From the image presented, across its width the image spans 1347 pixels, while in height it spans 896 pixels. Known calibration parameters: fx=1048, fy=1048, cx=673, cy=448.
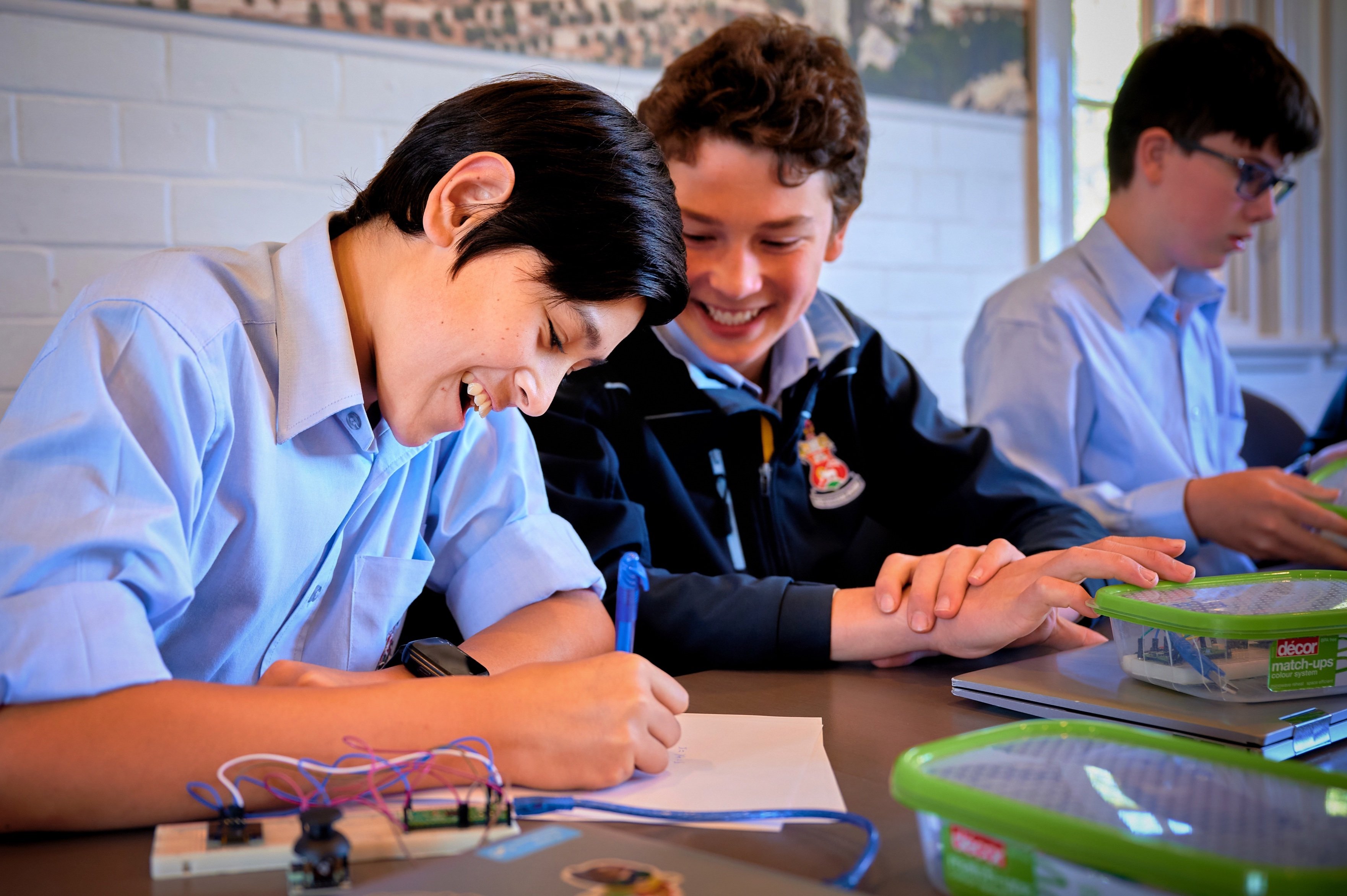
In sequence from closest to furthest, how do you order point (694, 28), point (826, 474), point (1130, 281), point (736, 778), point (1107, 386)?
point (736, 778), point (826, 474), point (1107, 386), point (1130, 281), point (694, 28)

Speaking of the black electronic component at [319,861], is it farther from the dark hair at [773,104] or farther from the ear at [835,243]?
the ear at [835,243]

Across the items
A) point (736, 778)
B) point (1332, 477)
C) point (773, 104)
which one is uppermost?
point (773, 104)

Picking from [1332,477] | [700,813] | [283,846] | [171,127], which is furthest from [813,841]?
[171,127]

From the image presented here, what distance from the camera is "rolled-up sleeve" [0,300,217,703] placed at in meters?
0.65

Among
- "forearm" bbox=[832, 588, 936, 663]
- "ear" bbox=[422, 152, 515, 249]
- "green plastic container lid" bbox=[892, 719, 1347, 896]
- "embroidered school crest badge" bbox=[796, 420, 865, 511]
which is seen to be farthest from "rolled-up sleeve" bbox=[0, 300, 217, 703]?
"embroidered school crest badge" bbox=[796, 420, 865, 511]

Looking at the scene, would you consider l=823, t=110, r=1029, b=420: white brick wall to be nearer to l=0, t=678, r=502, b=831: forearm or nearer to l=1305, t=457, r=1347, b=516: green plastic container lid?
l=1305, t=457, r=1347, b=516: green plastic container lid

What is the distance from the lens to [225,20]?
1943 millimetres

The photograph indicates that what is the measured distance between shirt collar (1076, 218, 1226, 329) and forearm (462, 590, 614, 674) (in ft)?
4.40

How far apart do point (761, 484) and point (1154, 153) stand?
1.24 meters

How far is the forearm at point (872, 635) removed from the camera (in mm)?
1057

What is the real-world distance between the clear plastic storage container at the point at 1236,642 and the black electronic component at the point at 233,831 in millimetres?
669

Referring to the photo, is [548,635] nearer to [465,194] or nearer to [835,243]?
[465,194]

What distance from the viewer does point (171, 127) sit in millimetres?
1919

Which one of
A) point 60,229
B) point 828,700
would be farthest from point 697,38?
point 828,700
